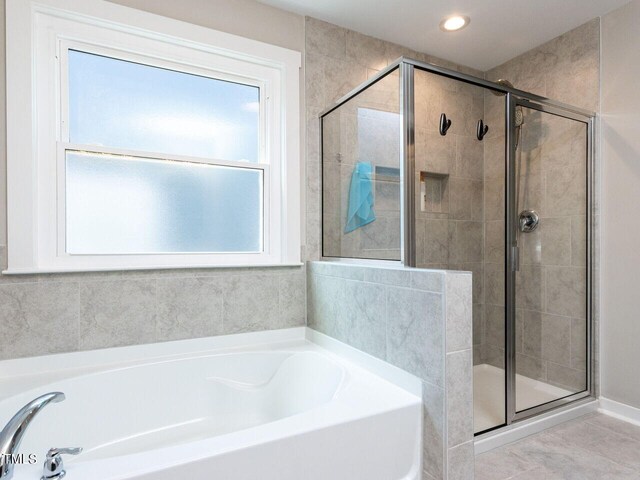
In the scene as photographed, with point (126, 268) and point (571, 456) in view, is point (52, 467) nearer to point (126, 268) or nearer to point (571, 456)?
point (126, 268)

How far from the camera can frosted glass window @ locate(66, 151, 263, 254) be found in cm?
176

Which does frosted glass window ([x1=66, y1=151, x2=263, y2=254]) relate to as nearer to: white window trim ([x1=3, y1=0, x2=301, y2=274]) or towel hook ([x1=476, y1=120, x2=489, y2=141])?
white window trim ([x1=3, y1=0, x2=301, y2=274])

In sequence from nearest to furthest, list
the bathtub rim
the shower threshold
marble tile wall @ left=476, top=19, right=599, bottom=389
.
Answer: the bathtub rim → the shower threshold → marble tile wall @ left=476, top=19, right=599, bottom=389

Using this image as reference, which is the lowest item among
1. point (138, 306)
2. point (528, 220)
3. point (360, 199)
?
point (138, 306)

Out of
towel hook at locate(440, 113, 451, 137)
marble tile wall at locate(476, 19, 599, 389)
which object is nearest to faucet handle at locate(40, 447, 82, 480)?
marble tile wall at locate(476, 19, 599, 389)

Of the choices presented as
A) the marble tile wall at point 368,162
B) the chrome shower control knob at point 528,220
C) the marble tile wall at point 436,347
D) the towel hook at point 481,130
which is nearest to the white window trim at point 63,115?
the marble tile wall at point 368,162

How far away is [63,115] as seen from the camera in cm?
171

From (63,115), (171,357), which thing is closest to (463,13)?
(63,115)

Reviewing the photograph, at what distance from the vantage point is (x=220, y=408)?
1.84 metres

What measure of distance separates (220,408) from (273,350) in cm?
38

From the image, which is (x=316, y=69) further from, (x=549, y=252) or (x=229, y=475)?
(x=229, y=475)

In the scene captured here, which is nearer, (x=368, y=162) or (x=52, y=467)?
(x=52, y=467)

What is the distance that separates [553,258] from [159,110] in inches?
98.3

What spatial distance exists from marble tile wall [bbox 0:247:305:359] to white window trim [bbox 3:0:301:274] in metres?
0.07
